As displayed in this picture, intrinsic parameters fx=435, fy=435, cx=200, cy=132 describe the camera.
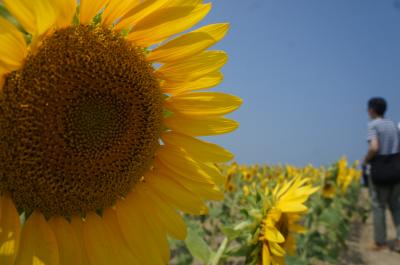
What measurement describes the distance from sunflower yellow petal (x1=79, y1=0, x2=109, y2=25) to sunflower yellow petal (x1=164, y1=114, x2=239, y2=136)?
487mm

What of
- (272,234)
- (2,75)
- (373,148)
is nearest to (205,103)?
(2,75)

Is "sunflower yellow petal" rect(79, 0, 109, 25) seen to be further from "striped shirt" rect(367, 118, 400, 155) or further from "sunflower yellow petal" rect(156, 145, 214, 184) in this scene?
"striped shirt" rect(367, 118, 400, 155)

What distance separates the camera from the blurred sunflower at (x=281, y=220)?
2165mm

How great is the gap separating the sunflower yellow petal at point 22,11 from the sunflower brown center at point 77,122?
0.16 metres

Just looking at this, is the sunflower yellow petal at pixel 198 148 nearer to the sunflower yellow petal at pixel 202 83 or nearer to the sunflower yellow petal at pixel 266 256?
the sunflower yellow petal at pixel 202 83

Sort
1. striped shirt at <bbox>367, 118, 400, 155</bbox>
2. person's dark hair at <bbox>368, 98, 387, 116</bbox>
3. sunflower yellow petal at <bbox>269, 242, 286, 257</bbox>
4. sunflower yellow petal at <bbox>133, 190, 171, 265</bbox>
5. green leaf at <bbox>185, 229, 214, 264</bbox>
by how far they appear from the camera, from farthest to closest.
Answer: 1. person's dark hair at <bbox>368, 98, 387, 116</bbox>
2. striped shirt at <bbox>367, 118, 400, 155</bbox>
3. sunflower yellow petal at <bbox>269, 242, 286, 257</bbox>
4. green leaf at <bbox>185, 229, 214, 264</bbox>
5. sunflower yellow petal at <bbox>133, 190, 171, 265</bbox>

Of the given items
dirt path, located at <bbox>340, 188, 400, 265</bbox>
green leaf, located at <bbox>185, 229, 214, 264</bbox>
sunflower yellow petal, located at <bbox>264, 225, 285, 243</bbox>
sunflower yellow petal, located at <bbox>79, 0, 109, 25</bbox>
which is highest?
sunflower yellow petal, located at <bbox>79, 0, 109, 25</bbox>

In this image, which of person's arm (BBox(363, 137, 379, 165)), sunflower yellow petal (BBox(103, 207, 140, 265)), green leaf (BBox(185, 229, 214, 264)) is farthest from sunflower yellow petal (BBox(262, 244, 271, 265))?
person's arm (BBox(363, 137, 379, 165))

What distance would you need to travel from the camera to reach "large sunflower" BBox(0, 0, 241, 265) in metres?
1.32

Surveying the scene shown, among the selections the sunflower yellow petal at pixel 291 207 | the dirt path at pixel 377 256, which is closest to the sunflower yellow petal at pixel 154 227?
the sunflower yellow petal at pixel 291 207

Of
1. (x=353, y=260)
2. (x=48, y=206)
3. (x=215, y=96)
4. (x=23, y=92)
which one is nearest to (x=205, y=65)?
(x=215, y=96)

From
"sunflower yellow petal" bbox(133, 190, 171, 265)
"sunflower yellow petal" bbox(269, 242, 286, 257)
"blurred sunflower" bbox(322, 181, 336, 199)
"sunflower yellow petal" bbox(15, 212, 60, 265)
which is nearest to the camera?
"sunflower yellow petal" bbox(15, 212, 60, 265)

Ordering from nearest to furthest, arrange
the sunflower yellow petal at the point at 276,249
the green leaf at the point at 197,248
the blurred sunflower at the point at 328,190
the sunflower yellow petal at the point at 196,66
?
the sunflower yellow petal at the point at 196,66 < the green leaf at the point at 197,248 < the sunflower yellow petal at the point at 276,249 < the blurred sunflower at the point at 328,190

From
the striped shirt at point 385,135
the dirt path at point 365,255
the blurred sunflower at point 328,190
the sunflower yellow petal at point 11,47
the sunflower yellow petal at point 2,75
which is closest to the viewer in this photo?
the sunflower yellow petal at point 11,47
